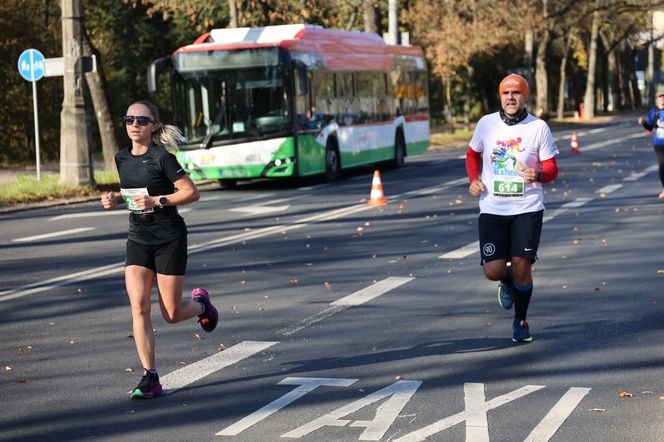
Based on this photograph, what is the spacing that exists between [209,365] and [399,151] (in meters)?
24.8

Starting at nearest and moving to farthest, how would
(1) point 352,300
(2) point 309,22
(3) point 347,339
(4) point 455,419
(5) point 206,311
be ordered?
(4) point 455,419 → (5) point 206,311 → (3) point 347,339 → (1) point 352,300 → (2) point 309,22

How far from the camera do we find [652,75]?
93.2 metres

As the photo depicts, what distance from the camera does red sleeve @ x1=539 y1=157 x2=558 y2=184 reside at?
28.6 feet

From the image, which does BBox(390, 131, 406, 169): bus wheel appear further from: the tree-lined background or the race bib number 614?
the race bib number 614

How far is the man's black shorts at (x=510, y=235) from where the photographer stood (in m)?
8.80

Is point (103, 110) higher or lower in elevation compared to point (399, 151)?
higher

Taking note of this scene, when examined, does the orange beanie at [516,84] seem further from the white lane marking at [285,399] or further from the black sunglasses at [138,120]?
the black sunglasses at [138,120]

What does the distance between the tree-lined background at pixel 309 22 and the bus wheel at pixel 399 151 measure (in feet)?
18.4

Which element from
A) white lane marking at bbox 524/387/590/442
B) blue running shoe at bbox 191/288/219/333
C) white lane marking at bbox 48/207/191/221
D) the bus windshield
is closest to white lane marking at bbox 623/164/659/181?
the bus windshield

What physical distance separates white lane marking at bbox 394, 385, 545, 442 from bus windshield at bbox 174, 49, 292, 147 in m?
18.4

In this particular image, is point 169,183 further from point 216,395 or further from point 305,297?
point 305,297

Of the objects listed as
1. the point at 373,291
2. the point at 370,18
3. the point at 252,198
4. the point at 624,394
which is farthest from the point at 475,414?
the point at 370,18

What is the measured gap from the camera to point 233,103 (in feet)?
83.8

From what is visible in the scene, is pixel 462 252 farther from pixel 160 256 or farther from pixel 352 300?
pixel 160 256
